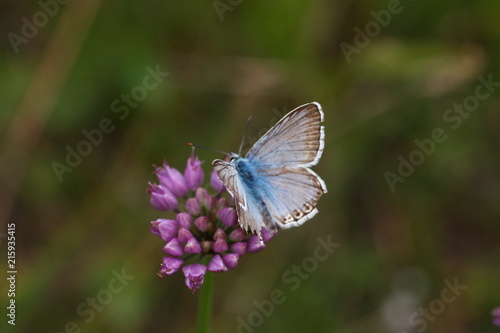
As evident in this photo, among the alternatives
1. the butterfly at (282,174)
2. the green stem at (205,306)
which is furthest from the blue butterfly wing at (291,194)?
the green stem at (205,306)

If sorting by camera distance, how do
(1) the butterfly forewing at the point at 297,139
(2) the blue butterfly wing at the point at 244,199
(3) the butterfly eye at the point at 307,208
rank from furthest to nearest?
(1) the butterfly forewing at the point at 297,139 < (3) the butterfly eye at the point at 307,208 < (2) the blue butterfly wing at the point at 244,199

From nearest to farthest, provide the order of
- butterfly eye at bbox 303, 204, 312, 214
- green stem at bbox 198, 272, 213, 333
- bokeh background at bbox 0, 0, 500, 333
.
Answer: butterfly eye at bbox 303, 204, 312, 214 → green stem at bbox 198, 272, 213, 333 → bokeh background at bbox 0, 0, 500, 333

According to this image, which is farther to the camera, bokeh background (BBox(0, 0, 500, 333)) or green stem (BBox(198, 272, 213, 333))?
bokeh background (BBox(0, 0, 500, 333))

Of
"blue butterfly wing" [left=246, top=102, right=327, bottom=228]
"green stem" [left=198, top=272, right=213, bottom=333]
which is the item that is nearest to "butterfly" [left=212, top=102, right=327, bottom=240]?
"blue butterfly wing" [left=246, top=102, right=327, bottom=228]

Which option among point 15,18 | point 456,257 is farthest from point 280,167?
point 15,18

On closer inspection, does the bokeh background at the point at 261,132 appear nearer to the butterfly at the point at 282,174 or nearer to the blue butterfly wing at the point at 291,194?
the butterfly at the point at 282,174

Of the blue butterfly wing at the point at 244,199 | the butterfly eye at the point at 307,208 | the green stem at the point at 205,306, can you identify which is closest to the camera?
the blue butterfly wing at the point at 244,199

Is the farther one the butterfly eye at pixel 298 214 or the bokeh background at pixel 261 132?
the bokeh background at pixel 261 132

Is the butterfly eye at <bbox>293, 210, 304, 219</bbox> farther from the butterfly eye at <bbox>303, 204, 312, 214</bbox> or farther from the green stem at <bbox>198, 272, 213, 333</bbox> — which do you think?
the green stem at <bbox>198, 272, 213, 333</bbox>
